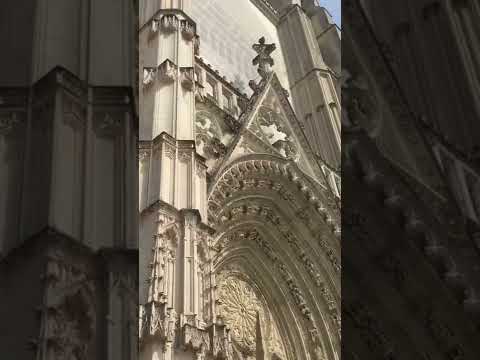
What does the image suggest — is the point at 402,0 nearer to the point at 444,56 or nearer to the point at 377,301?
the point at 444,56

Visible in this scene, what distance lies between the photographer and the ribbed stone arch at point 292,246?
13898 millimetres

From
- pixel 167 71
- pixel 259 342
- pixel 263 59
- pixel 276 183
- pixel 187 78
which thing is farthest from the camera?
pixel 263 59

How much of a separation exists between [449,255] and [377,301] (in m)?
0.67

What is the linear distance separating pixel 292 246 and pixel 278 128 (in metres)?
2.14

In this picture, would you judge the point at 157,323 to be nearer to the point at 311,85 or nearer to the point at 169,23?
the point at 169,23

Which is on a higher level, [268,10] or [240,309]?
[268,10]

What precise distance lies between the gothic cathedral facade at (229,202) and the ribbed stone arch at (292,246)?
19 mm

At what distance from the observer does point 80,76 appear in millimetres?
4344

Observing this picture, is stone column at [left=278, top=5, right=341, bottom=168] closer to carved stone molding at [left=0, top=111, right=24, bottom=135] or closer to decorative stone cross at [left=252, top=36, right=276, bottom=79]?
decorative stone cross at [left=252, top=36, right=276, bottom=79]

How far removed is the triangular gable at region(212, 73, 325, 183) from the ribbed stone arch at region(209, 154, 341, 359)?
0.36 m

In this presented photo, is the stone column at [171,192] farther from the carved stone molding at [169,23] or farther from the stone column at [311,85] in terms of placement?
the stone column at [311,85]

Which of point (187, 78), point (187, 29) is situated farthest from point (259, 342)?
point (187, 29)

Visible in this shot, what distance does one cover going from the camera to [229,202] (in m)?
13.1

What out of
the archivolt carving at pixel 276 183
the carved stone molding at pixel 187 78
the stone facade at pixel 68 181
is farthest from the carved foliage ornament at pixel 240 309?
the stone facade at pixel 68 181
